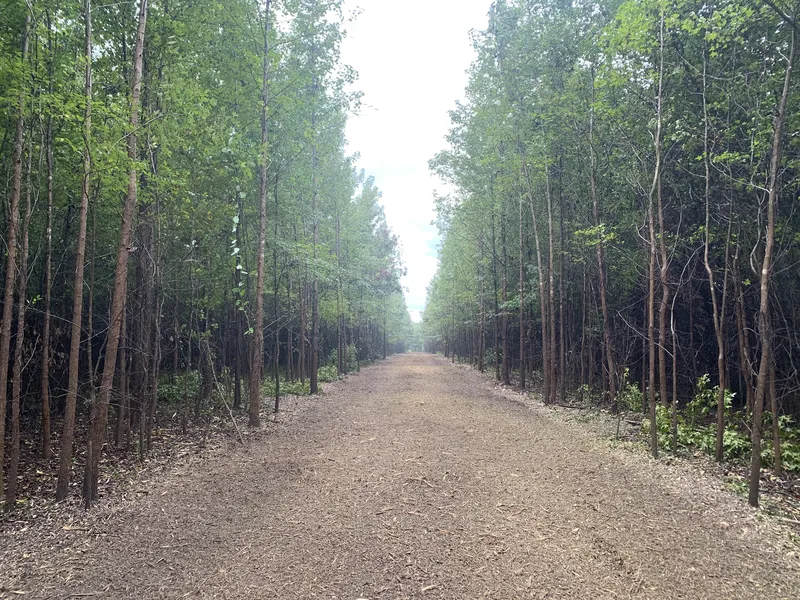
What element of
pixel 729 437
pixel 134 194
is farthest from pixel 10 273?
pixel 729 437

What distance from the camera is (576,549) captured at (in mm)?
4078

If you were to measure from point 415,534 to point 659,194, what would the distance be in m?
6.99

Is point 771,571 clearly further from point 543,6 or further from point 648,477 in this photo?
point 543,6

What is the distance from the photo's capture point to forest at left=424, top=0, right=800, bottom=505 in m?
6.57

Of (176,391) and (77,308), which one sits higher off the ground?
(77,308)

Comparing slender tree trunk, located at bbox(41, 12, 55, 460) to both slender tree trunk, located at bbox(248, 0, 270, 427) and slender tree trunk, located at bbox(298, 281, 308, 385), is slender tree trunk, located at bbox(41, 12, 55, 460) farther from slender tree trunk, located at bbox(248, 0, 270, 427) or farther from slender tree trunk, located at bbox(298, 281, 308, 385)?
slender tree trunk, located at bbox(298, 281, 308, 385)

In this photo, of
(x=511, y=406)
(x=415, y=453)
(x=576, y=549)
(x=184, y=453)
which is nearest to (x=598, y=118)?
(x=511, y=406)

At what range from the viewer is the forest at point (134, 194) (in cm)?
521

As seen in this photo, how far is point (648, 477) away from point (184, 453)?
8.10 meters

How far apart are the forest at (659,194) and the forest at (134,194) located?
20.7ft

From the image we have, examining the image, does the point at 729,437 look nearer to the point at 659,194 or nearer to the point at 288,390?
the point at 659,194

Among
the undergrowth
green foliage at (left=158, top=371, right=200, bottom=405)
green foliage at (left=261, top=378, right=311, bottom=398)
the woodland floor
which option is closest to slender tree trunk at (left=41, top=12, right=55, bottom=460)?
the woodland floor

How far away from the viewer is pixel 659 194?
7.31m

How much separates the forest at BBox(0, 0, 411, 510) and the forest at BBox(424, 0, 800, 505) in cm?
632
